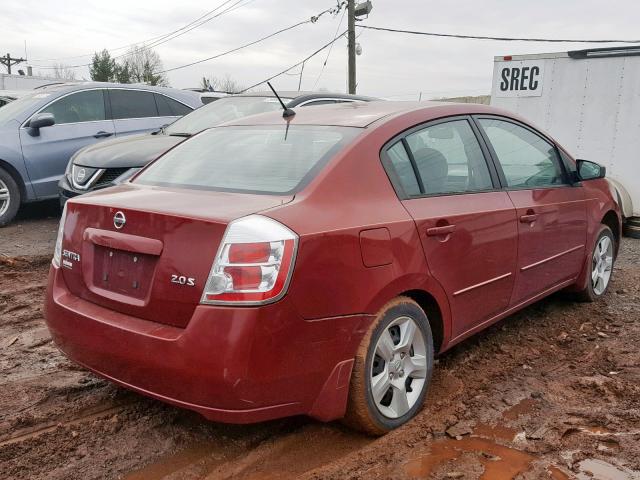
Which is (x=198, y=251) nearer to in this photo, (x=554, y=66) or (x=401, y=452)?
(x=401, y=452)

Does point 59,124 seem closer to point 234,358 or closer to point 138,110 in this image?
point 138,110

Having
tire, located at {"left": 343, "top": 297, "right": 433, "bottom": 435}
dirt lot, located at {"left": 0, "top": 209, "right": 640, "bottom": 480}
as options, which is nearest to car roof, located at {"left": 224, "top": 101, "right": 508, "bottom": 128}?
tire, located at {"left": 343, "top": 297, "right": 433, "bottom": 435}

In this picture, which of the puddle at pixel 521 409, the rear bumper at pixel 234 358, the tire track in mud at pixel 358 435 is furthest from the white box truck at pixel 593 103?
the rear bumper at pixel 234 358

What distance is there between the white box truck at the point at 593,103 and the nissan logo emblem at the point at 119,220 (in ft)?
22.9

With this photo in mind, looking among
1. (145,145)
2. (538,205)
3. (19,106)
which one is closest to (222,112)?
(145,145)

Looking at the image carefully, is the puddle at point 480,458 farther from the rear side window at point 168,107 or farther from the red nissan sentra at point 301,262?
the rear side window at point 168,107

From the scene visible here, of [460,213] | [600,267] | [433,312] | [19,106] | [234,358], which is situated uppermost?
[19,106]

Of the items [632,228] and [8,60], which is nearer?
[632,228]

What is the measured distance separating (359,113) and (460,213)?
0.80m

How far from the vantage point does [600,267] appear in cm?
511

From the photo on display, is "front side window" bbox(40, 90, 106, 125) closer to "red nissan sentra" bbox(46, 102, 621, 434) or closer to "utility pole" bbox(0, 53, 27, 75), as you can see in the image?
"red nissan sentra" bbox(46, 102, 621, 434)

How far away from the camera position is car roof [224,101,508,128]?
10.8 feet

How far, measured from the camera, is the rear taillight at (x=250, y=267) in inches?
93.0

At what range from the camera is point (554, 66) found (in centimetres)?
886
